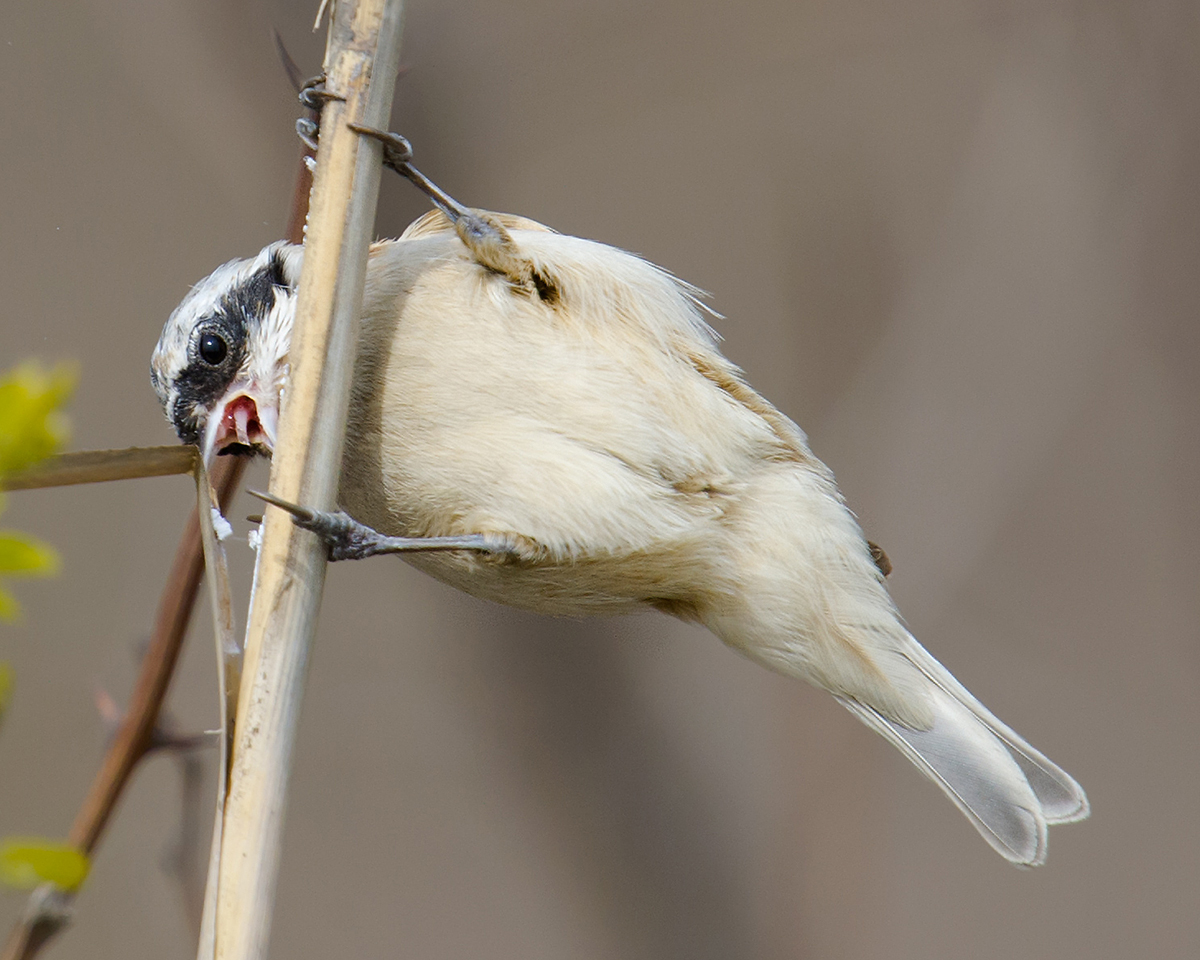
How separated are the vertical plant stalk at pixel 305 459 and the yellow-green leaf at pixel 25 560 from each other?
69 centimetres

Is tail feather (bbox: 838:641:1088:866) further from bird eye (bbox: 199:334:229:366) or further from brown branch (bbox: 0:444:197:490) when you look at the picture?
brown branch (bbox: 0:444:197:490)

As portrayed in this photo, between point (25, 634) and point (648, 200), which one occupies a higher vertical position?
point (648, 200)

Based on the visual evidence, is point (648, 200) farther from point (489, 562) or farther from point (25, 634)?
point (25, 634)

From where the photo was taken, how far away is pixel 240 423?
1.69 metres

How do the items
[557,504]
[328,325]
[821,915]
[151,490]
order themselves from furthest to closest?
[151,490]
[821,915]
[557,504]
[328,325]

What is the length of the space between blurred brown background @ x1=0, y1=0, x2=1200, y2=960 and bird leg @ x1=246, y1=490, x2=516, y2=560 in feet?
1.62

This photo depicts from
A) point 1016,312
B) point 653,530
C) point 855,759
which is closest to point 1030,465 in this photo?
point 1016,312

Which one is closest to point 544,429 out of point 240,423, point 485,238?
point 485,238

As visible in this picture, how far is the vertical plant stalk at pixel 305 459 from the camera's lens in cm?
104

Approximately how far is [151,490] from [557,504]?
4.13 feet

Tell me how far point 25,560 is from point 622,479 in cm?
123

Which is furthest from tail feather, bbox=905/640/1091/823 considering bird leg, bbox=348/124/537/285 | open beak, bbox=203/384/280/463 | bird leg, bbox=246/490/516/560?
open beak, bbox=203/384/280/463

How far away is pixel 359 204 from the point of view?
4.14 ft

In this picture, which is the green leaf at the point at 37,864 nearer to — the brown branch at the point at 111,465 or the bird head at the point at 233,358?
the brown branch at the point at 111,465
